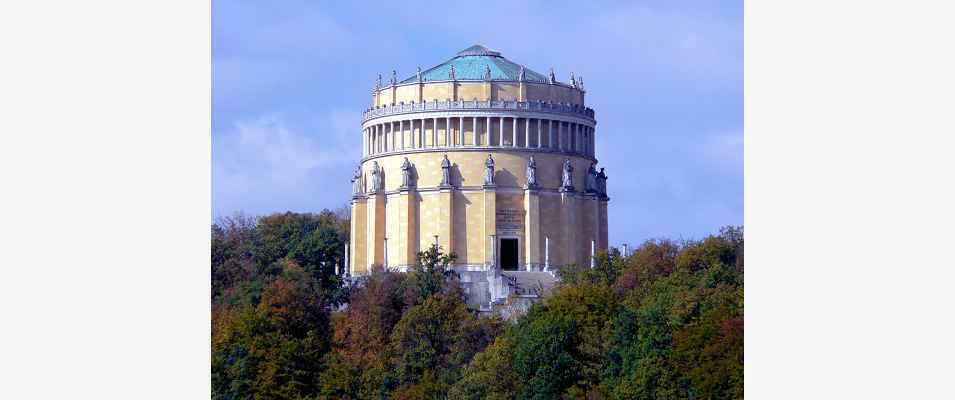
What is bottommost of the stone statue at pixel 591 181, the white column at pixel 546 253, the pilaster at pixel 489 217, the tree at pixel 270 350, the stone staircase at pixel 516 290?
the tree at pixel 270 350

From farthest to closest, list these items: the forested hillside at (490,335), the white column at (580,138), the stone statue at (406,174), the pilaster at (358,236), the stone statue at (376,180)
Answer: the white column at (580,138), the pilaster at (358,236), the stone statue at (376,180), the stone statue at (406,174), the forested hillside at (490,335)

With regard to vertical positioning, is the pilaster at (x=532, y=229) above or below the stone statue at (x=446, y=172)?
below

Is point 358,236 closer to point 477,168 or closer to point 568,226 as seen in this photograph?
point 477,168

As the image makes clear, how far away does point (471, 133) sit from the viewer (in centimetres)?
9700

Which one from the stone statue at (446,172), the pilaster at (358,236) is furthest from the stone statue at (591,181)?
the pilaster at (358,236)

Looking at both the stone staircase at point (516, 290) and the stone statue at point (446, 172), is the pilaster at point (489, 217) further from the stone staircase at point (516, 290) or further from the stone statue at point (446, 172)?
the stone staircase at point (516, 290)

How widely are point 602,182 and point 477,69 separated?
7644 mm

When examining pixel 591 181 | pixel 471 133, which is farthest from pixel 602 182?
pixel 471 133

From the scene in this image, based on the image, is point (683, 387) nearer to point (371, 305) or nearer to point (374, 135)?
point (371, 305)

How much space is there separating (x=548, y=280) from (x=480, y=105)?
7933 mm

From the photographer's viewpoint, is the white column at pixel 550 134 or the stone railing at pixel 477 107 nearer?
the stone railing at pixel 477 107

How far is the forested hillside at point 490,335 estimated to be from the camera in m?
70.8

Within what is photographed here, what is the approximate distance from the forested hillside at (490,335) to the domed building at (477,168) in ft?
16.2

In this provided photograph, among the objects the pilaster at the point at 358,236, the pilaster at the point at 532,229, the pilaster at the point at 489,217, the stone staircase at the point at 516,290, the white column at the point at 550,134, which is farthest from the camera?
the pilaster at the point at 358,236
